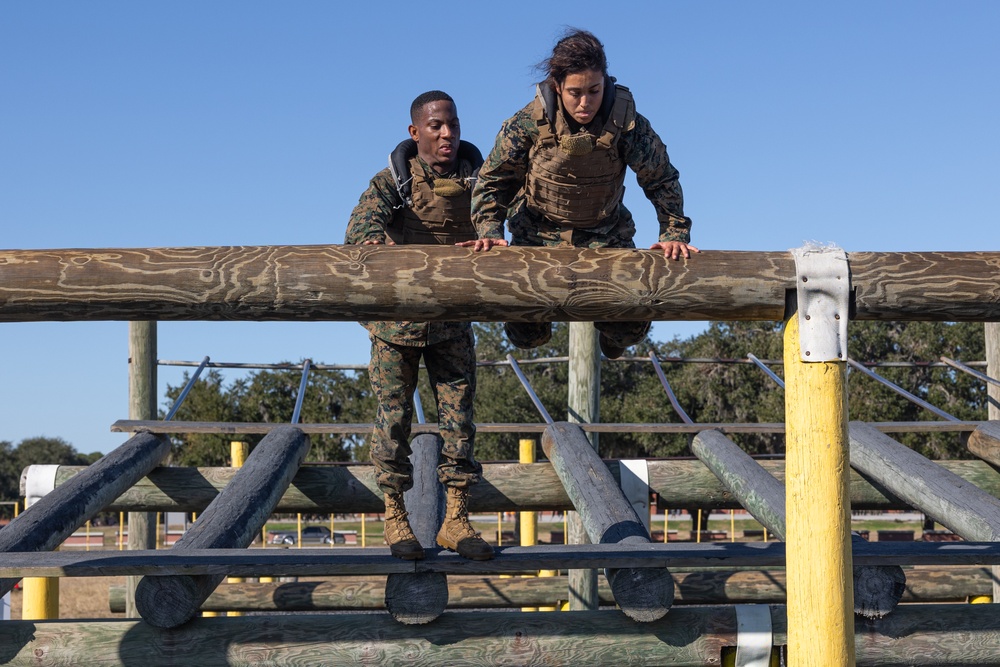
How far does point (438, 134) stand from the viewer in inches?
180

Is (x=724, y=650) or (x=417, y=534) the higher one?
(x=417, y=534)

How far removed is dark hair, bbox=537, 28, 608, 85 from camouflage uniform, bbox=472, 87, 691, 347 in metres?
0.19

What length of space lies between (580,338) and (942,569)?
351 cm

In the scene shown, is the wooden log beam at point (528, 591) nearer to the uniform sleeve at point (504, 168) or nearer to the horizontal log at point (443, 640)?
the horizontal log at point (443, 640)

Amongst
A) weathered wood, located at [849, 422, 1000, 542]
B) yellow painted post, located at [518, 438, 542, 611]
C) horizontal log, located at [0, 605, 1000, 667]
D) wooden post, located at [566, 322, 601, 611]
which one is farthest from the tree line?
horizontal log, located at [0, 605, 1000, 667]

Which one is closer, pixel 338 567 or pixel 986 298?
pixel 986 298

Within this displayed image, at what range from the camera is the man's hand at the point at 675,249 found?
3684mm

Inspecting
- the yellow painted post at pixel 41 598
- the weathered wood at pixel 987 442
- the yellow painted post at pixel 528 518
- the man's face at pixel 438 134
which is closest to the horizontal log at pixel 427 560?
the man's face at pixel 438 134

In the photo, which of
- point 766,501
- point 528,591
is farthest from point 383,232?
point 528,591

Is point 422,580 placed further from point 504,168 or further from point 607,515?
point 504,168

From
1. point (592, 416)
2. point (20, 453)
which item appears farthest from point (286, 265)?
point (20, 453)

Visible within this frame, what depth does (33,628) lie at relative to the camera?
4.65 meters

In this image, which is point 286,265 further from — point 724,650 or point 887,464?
point 887,464

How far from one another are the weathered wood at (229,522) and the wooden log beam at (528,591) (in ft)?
6.20
